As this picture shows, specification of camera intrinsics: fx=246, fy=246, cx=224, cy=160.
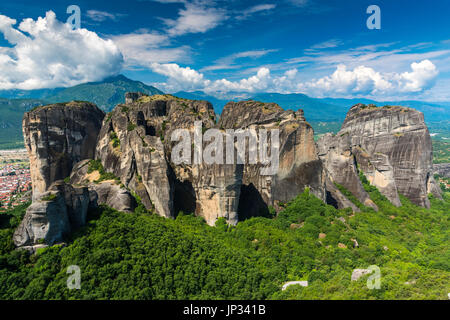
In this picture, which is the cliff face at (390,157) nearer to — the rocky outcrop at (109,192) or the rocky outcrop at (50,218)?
the rocky outcrop at (109,192)

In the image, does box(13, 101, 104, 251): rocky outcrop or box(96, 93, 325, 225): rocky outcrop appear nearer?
box(96, 93, 325, 225): rocky outcrop

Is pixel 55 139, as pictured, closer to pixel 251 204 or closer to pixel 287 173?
pixel 251 204

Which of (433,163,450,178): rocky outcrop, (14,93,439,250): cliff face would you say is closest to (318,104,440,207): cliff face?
(14,93,439,250): cliff face

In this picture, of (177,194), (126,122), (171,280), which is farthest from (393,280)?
(126,122)

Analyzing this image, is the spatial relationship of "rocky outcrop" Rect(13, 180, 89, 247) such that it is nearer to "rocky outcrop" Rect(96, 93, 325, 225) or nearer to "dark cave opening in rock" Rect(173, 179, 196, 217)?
"rocky outcrop" Rect(96, 93, 325, 225)

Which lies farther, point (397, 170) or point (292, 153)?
point (397, 170)
